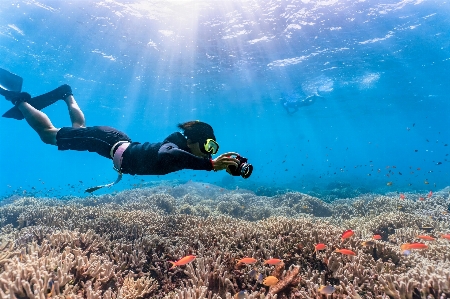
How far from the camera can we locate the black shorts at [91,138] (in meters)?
5.12

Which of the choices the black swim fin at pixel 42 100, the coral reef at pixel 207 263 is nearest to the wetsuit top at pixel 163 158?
the coral reef at pixel 207 263

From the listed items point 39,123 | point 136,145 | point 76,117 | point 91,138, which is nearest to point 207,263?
point 136,145

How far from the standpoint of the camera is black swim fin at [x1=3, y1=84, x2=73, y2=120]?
20.5 ft

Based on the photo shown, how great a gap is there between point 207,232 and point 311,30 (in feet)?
70.5

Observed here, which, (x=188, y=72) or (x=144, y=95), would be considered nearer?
(x=188, y=72)

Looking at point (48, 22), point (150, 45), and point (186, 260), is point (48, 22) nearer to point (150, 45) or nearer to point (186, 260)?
point (150, 45)

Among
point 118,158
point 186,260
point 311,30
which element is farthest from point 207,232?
point 311,30

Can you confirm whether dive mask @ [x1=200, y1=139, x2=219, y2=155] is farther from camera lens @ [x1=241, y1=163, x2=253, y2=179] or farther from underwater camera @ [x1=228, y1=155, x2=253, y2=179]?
camera lens @ [x1=241, y1=163, x2=253, y2=179]

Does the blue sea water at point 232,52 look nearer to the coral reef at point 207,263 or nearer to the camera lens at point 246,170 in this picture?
the coral reef at point 207,263

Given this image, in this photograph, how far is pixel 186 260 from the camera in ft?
13.8

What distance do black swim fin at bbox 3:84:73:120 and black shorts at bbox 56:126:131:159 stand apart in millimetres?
1646

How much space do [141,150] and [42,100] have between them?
4.19 m

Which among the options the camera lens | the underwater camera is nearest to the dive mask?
the underwater camera

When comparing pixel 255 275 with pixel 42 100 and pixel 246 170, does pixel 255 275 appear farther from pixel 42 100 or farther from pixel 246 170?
pixel 42 100
